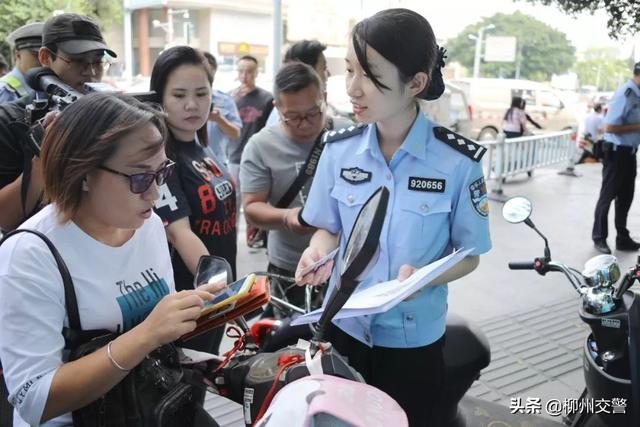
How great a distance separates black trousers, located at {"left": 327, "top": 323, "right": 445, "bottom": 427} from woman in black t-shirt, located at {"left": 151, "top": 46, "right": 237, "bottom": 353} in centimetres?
67

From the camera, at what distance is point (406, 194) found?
1.51 m

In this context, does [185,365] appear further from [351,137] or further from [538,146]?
[538,146]

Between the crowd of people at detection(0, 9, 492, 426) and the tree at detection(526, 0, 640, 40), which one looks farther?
the tree at detection(526, 0, 640, 40)

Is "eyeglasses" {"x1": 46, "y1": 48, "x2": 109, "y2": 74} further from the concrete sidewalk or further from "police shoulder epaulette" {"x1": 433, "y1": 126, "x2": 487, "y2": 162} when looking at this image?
the concrete sidewalk

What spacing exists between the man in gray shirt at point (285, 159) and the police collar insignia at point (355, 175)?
28.8 inches

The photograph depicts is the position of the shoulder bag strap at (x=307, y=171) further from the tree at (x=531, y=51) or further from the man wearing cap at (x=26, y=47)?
the tree at (x=531, y=51)

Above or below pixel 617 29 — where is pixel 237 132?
below

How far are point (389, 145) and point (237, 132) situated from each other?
2.81 m

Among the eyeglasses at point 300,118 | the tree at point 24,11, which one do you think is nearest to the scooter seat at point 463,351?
the eyeglasses at point 300,118

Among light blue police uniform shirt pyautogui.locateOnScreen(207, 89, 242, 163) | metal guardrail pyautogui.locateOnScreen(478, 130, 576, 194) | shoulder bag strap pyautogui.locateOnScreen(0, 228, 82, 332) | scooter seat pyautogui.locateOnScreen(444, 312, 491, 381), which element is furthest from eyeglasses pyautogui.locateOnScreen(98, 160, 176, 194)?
metal guardrail pyautogui.locateOnScreen(478, 130, 576, 194)

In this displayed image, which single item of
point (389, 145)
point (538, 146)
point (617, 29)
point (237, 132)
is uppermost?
point (617, 29)

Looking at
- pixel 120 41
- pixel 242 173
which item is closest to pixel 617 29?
pixel 242 173

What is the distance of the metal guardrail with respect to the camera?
24.7 feet

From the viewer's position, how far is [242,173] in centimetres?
249
